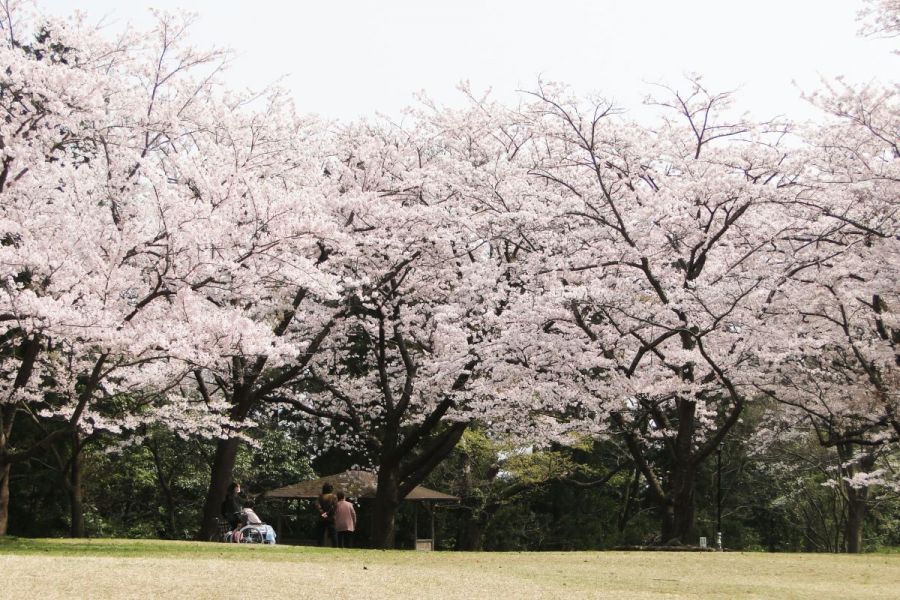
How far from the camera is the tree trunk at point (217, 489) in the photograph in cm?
1577

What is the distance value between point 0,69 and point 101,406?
1091cm

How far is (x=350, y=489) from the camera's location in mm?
20984

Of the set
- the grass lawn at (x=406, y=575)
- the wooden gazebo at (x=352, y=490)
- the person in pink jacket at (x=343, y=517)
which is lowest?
the grass lawn at (x=406, y=575)

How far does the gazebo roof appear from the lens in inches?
824

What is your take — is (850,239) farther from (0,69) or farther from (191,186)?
(0,69)

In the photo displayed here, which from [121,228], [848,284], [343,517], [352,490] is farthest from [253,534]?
[848,284]

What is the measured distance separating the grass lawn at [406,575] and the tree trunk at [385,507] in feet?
16.3

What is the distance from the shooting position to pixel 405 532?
27922 millimetres

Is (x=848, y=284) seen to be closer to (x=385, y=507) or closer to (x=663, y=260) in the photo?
(x=663, y=260)

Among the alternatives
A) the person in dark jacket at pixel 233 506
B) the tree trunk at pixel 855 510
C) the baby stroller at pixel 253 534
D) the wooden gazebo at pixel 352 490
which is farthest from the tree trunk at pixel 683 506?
the tree trunk at pixel 855 510

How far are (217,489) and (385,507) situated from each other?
298 cm

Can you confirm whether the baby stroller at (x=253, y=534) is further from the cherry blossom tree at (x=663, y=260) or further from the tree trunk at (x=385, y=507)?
the cherry blossom tree at (x=663, y=260)

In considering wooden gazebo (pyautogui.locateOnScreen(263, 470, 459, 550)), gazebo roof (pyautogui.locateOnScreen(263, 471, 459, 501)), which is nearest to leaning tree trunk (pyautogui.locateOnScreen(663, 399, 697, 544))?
wooden gazebo (pyautogui.locateOnScreen(263, 470, 459, 550))

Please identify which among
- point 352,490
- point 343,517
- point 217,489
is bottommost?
point 343,517
